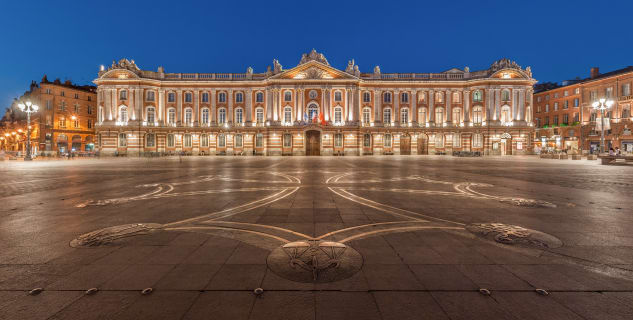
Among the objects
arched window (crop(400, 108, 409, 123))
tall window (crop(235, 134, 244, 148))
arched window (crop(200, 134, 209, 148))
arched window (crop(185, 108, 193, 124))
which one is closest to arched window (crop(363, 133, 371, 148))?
arched window (crop(400, 108, 409, 123))

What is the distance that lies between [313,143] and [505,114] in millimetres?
32608

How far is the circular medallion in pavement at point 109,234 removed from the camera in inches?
175

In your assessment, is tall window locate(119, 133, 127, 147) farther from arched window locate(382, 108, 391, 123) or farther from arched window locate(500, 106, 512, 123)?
arched window locate(500, 106, 512, 123)

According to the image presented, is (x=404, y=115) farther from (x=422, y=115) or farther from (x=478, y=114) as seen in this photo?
(x=478, y=114)

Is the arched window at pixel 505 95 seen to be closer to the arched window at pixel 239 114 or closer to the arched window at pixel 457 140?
the arched window at pixel 457 140

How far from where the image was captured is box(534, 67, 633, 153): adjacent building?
143 ft

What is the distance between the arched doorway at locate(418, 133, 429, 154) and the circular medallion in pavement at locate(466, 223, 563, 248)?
149 ft

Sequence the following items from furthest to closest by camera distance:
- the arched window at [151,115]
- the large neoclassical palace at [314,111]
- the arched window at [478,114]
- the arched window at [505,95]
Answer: the arched window at [151,115] < the arched window at [478,114] < the arched window at [505,95] < the large neoclassical palace at [314,111]

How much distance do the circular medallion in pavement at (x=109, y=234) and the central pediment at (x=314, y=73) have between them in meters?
42.9

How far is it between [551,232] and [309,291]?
4.75 meters

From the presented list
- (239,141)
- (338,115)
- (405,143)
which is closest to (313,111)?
(338,115)

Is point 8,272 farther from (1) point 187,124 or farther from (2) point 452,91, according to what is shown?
(2) point 452,91

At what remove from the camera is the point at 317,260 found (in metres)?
3.73

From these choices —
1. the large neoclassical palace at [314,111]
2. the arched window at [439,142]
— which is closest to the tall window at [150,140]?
the large neoclassical palace at [314,111]
